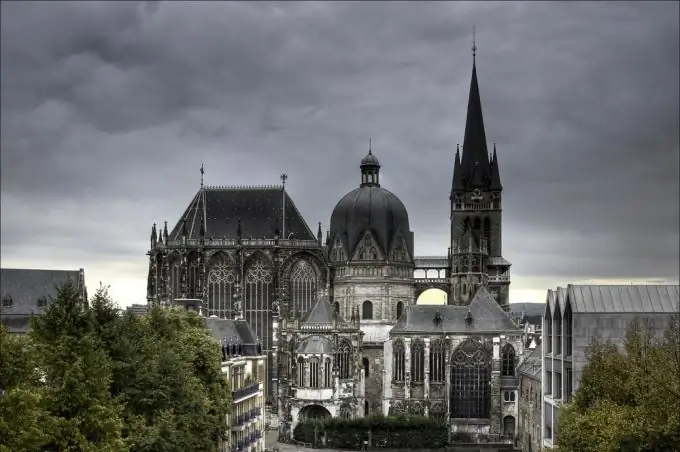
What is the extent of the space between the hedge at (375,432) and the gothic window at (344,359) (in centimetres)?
780

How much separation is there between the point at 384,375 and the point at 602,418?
6963cm

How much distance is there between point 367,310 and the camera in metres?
129

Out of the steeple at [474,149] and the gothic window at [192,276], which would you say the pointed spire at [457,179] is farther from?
the gothic window at [192,276]

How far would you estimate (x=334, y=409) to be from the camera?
113 m

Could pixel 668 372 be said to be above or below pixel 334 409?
above

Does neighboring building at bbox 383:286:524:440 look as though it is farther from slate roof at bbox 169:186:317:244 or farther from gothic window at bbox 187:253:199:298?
gothic window at bbox 187:253:199:298

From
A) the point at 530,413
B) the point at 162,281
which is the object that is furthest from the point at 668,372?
the point at 162,281

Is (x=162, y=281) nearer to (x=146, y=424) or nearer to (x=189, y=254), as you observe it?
(x=189, y=254)

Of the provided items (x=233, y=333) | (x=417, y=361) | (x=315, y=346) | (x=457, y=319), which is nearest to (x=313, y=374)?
(x=315, y=346)

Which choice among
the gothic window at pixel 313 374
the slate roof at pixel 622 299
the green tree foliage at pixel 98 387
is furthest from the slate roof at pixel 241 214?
the green tree foliage at pixel 98 387

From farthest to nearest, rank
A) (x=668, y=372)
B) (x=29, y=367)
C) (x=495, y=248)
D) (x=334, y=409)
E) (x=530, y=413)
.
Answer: (x=495, y=248) → (x=334, y=409) → (x=530, y=413) → (x=668, y=372) → (x=29, y=367)

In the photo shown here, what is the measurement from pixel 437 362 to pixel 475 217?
27720mm

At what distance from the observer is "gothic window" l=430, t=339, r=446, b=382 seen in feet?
391

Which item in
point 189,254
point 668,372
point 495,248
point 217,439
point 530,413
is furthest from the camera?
point 495,248
